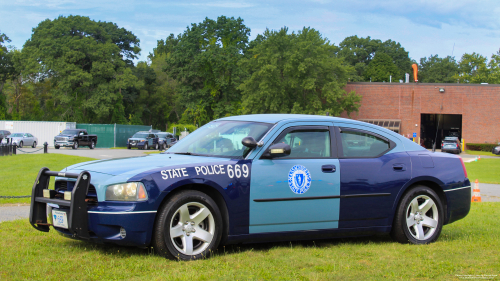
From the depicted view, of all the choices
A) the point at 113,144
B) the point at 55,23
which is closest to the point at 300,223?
the point at 113,144

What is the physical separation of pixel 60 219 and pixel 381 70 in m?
96.2

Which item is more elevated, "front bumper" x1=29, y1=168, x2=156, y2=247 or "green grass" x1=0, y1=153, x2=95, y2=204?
"front bumper" x1=29, y1=168, x2=156, y2=247

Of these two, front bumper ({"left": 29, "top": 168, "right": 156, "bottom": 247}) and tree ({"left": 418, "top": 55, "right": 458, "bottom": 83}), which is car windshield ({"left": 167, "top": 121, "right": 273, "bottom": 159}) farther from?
tree ({"left": 418, "top": 55, "right": 458, "bottom": 83})

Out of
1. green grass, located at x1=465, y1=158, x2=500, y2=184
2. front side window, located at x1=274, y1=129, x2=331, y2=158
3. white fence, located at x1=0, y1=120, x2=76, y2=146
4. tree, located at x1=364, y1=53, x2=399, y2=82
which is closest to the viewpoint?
front side window, located at x1=274, y1=129, x2=331, y2=158

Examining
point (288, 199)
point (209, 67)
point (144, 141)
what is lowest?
point (144, 141)

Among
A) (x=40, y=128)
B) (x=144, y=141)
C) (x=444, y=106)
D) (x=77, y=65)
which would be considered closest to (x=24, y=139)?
(x=40, y=128)

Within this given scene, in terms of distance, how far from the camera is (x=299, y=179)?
18.1ft

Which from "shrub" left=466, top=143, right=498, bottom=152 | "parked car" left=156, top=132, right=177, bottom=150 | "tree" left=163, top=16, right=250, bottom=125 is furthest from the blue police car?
"tree" left=163, top=16, right=250, bottom=125

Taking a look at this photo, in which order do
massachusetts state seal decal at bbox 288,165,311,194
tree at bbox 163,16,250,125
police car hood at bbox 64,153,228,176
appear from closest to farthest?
police car hood at bbox 64,153,228,176 < massachusetts state seal decal at bbox 288,165,311,194 < tree at bbox 163,16,250,125

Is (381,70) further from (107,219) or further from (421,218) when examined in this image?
(107,219)

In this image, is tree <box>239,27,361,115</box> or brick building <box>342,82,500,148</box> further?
brick building <box>342,82,500,148</box>

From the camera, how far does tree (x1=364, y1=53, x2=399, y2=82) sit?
95.7 metres

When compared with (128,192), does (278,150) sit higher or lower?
higher

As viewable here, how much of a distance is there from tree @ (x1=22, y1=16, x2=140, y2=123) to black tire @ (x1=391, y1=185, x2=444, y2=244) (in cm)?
5713
